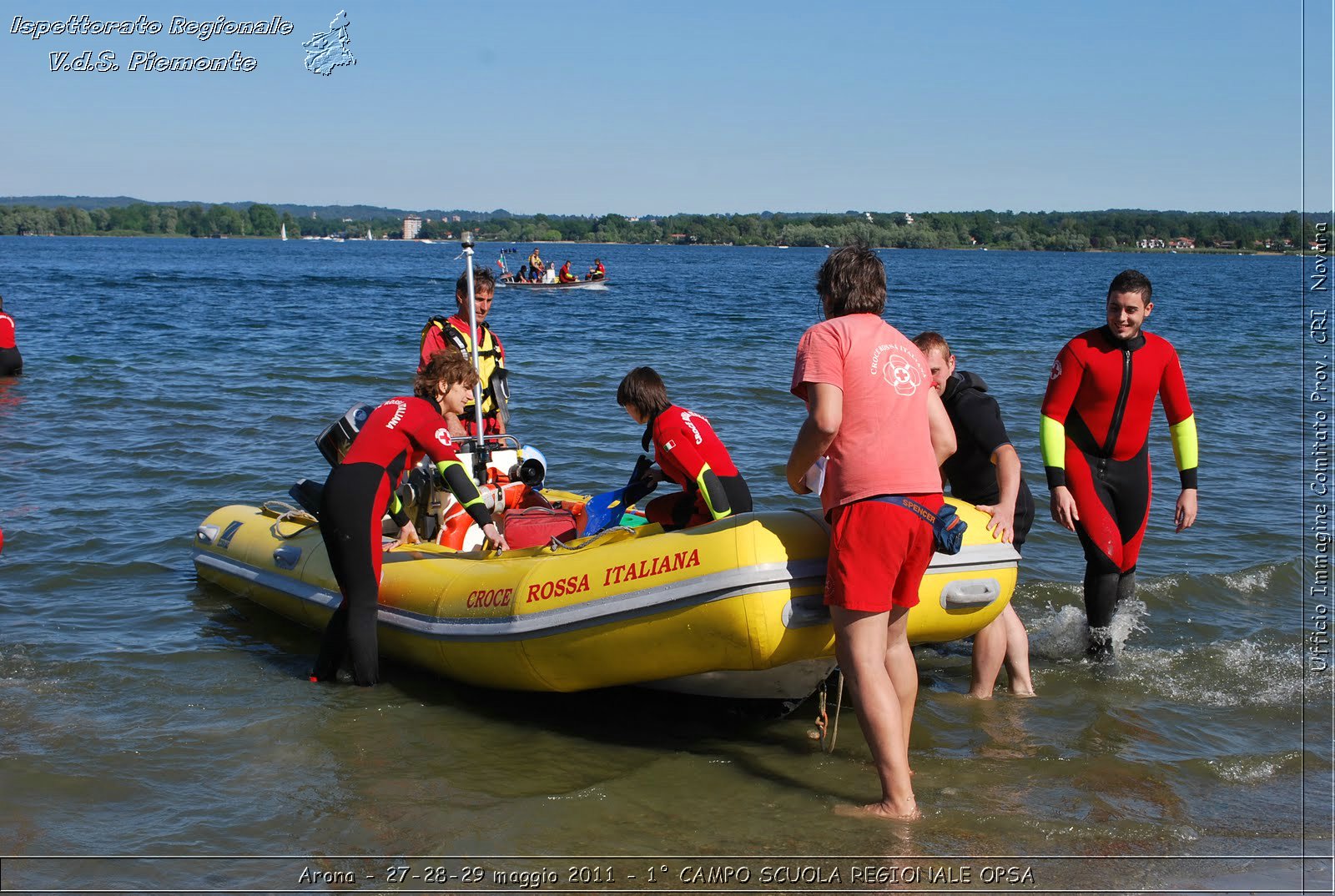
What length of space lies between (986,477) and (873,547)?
4.61 ft

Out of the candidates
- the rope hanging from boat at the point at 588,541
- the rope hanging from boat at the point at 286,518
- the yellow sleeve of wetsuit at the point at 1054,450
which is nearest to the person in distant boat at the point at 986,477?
the yellow sleeve of wetsuit at the point at 1054,450

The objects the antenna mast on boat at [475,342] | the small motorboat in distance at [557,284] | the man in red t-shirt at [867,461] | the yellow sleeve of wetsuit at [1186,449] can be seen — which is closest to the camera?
the man in red t-shirt at [867,461]

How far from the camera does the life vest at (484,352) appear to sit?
23.8 feet

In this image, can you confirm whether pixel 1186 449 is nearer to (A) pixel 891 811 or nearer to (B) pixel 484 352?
(A) pixel 891 811

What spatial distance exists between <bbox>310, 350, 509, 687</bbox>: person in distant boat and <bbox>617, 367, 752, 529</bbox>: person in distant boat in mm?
839

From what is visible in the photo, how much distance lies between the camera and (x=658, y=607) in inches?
167

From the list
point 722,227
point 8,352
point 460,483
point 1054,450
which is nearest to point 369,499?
point 460,483

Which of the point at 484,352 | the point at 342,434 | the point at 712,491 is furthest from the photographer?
the point at 484,352

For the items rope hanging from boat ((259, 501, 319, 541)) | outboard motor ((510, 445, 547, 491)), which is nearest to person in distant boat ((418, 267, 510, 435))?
outboard motor ((510, 445, 547, 491))

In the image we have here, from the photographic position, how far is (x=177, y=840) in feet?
12.7

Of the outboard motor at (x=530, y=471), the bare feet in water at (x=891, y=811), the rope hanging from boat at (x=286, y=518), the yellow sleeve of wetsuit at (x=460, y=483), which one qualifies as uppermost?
the yellow sleeve of wetsuit at (x=460, y=483)

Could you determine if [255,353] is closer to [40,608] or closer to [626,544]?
[40,608]

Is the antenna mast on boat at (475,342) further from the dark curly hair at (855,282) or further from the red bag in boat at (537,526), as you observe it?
the dark curly hair at (855,282)

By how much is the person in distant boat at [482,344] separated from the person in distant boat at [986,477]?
3.46 m
